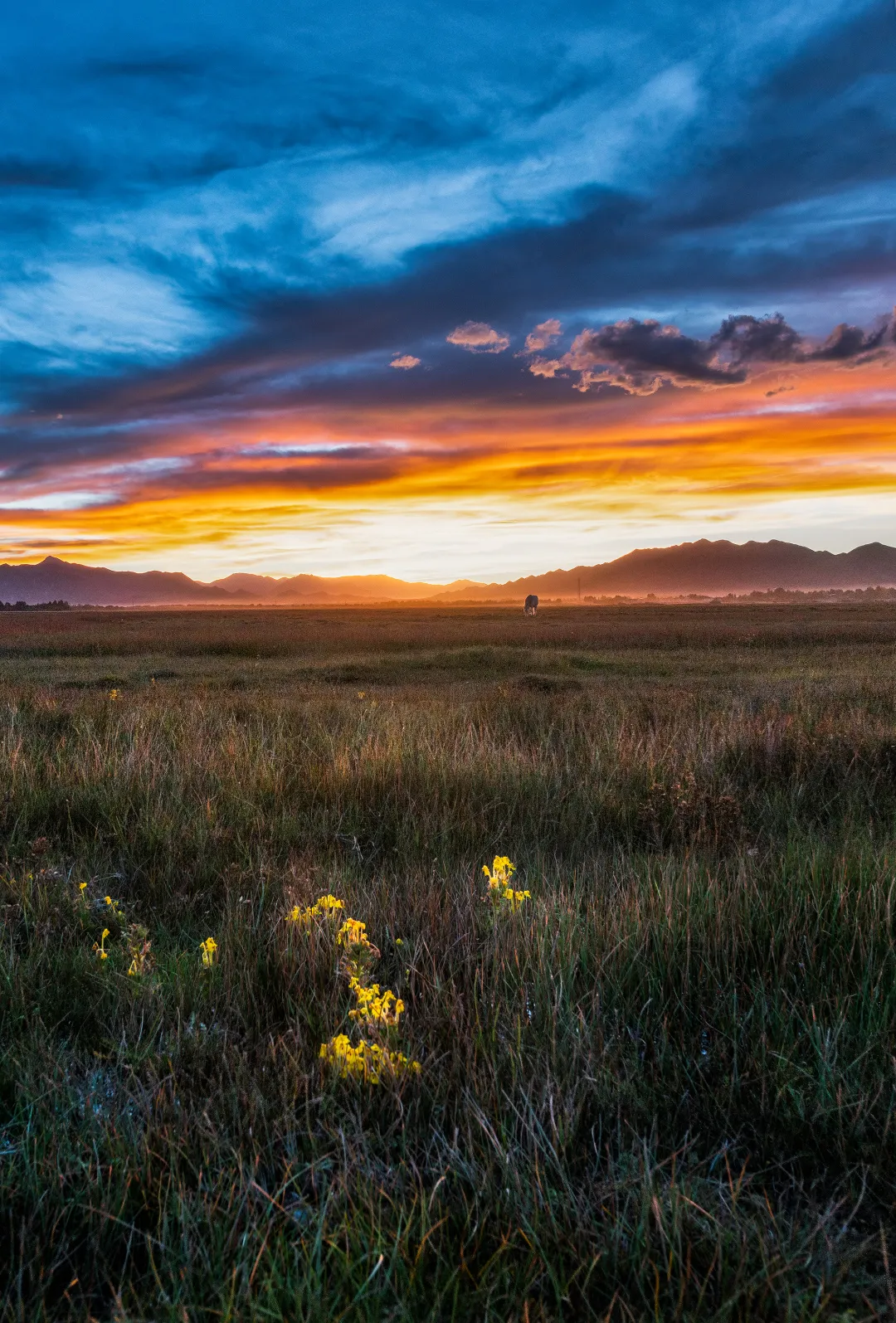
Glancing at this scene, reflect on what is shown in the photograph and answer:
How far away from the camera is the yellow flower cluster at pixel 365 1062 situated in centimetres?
210

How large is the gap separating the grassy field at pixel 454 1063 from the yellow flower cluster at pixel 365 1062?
1.8 inches

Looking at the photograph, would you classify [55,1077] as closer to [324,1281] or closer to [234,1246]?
[234,1246]

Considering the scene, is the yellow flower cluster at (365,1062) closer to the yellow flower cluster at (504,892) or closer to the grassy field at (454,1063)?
the grassy field at (454,1063)

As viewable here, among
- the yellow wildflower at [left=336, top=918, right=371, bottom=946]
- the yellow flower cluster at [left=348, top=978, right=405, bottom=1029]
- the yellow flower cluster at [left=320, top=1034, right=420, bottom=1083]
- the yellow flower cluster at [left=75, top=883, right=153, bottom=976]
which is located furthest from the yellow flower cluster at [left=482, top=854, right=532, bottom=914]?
the yellow flower cluster at [left=75, top=883, right=153, bottom=976]

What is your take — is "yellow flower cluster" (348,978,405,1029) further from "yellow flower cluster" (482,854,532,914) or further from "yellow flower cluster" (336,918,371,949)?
"yellow flower cluster" (482,854,532,914)

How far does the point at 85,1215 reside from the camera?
1762 mm

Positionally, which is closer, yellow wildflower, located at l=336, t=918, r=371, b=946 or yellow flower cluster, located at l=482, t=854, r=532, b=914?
yellow wildflower, located at l=336, t=918, r=371, b=946

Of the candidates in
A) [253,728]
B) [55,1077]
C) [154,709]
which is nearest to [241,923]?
[55,1077]

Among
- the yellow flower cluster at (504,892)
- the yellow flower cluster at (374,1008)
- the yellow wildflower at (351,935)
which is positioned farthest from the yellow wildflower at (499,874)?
the yellow flower cluster at (374,1008)

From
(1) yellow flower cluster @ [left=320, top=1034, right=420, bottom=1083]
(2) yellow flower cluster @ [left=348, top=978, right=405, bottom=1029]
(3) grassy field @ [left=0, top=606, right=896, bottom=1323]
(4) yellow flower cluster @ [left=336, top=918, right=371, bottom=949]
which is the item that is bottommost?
(3) grassy field @ [left=0, top=606, right=896, bottom=1323]

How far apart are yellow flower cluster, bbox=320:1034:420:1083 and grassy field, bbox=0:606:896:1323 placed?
1.8 inches

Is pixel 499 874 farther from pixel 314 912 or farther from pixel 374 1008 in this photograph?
pixel 374 1008

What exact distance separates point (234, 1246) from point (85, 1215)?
1.33 ft

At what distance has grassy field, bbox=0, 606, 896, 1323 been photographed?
1583 millimetres
